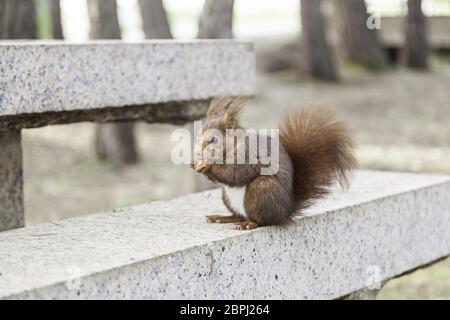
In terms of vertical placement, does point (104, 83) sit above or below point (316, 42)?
below

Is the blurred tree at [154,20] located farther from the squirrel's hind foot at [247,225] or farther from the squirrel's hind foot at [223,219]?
the squirrel's hind foot at [247,225]

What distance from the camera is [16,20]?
5.45 metres

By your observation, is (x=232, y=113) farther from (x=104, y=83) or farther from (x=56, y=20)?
(x=56, y=20)

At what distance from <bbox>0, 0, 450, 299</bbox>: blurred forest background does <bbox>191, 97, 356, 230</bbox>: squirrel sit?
4.14 feet

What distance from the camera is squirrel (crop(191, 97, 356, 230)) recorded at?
2557mm

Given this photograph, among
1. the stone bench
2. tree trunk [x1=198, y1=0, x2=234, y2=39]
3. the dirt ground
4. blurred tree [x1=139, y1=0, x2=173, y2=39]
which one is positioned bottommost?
the dirt ground

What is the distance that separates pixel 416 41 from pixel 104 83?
901cm

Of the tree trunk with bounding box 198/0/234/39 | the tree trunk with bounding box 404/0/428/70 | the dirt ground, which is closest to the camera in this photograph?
the tree trunk with bounding box 198/0/234/39

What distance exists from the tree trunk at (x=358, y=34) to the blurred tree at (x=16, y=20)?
648 cm

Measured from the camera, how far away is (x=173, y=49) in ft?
11.9

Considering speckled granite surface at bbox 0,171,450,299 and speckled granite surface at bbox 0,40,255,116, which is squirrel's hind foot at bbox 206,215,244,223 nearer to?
speckled granite surface at bbox 0,171,450,299

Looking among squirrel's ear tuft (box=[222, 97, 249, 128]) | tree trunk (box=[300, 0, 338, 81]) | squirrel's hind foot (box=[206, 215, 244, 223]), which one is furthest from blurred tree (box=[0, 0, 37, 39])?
tree trunk (box=[300, 0, 338, 81])

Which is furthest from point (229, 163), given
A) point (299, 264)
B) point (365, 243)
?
point (365, 243)

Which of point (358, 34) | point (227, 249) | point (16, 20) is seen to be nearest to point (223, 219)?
point (227, 249)
